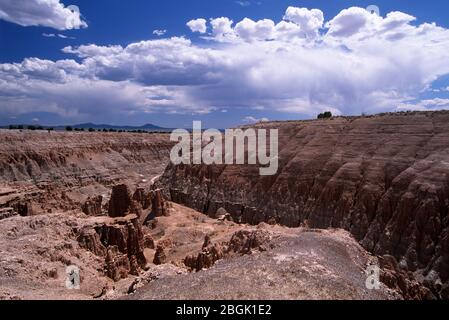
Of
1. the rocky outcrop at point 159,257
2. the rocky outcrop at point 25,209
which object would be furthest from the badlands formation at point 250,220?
the rocky outcrop at point 25,209

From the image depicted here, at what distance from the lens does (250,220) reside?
58.5m

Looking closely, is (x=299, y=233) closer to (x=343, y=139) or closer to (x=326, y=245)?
(x=326, y=245)

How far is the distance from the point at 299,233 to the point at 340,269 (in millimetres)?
7613

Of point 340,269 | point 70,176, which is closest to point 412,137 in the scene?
point 340,269

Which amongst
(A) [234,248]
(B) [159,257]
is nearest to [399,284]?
(A) [234,248]

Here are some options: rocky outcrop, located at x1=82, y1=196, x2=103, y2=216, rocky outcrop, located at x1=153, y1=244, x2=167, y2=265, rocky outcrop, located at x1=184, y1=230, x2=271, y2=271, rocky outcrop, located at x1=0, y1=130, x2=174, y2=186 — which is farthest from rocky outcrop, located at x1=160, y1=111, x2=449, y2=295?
rocky outcrop, located at x1=0, y1=130, x2=174, y2=186

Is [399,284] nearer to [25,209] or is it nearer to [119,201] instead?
[119,201]

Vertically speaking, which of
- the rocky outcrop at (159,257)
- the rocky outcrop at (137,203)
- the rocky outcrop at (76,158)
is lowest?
the rocky outcrop at (159,257)

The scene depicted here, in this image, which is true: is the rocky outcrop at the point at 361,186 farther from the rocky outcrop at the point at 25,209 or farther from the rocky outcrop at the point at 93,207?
the rocky outcrop at the point at 25,209

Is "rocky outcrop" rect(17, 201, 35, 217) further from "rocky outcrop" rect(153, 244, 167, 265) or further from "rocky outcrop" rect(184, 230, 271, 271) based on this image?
"rocky outcrop" rect(184, 230, 271, 271)

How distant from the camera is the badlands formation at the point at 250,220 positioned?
20.2 metres

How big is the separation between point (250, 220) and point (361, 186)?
54.5 ft

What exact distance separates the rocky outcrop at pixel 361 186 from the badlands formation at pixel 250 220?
15 centimetres

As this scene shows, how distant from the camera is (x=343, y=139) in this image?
5772cm
